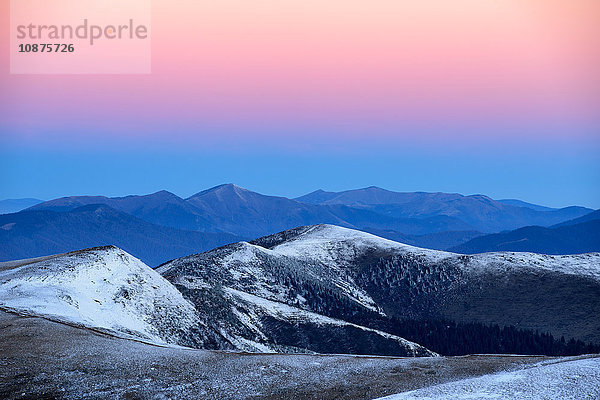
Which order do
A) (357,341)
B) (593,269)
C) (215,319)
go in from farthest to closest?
(593,269), (357,341), (215,319)

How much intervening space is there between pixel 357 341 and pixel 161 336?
4394 centimetres

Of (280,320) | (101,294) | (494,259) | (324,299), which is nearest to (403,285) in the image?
(494,259)

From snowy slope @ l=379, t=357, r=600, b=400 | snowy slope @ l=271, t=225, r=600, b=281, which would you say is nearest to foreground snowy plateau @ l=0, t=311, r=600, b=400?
snowy slope @ l=379, t=357, r=600, b=400

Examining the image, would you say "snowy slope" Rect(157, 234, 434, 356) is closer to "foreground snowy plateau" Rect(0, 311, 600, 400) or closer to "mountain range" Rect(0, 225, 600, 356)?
"mountain range" Rect(0, 225, 600, 356)

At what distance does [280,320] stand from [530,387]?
86274 mm

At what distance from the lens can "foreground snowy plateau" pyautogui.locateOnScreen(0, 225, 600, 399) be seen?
3928cm

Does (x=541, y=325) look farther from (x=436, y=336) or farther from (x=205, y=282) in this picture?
(x=205, y=282)

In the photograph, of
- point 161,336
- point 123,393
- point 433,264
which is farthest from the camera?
→ point 433,264

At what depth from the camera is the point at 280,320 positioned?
117125 millimetres

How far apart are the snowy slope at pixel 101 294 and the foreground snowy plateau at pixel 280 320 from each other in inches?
14.6

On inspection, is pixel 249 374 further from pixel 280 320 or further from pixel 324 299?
pixel 324 299

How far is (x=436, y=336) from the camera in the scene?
456 ft

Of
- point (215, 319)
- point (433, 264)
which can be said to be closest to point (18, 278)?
point (215, 319)

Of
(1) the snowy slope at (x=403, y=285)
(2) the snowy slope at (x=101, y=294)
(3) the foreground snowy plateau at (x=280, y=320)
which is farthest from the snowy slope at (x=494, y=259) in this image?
(2) the snowy slope at (x=101, y=294)
